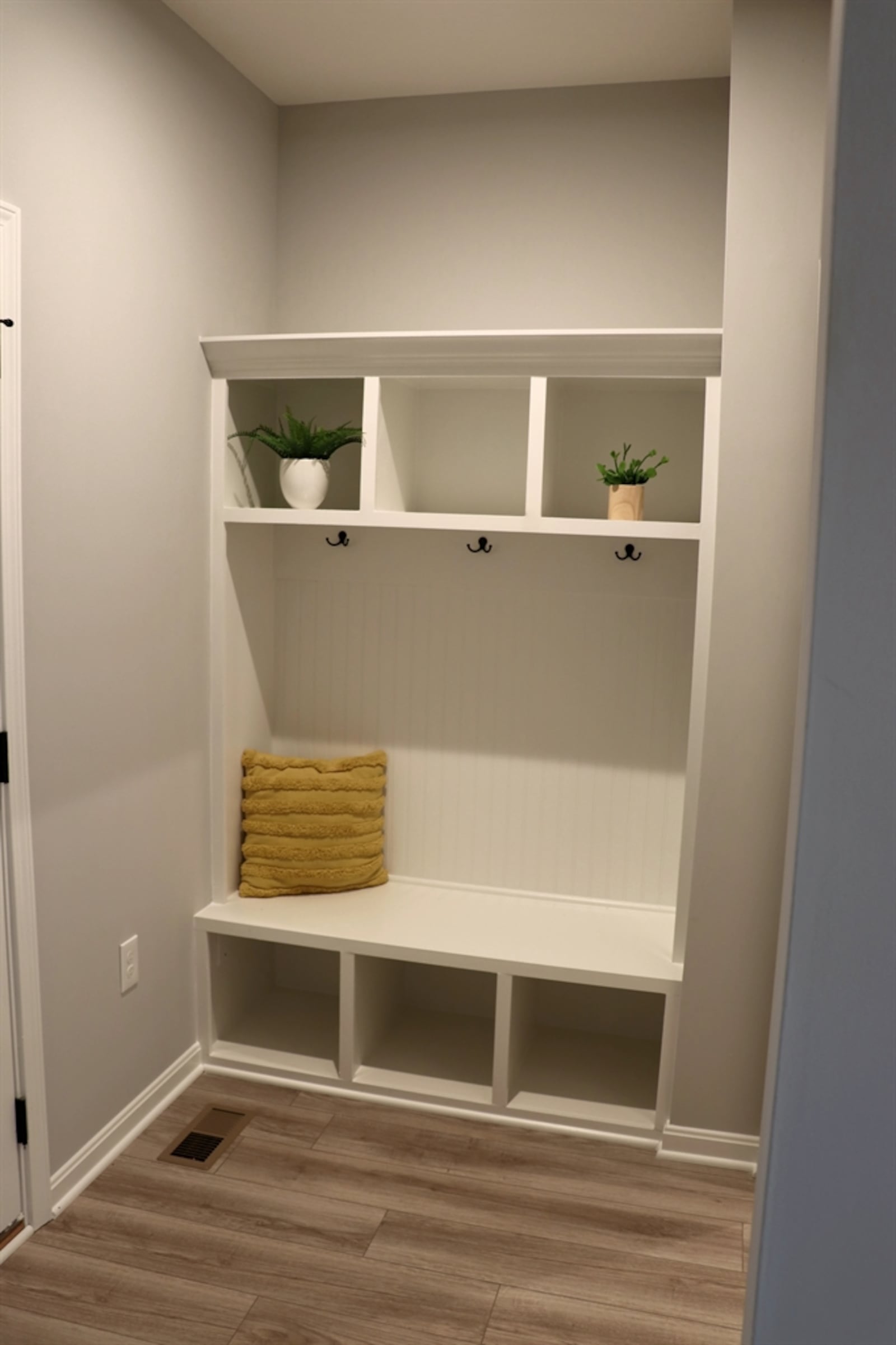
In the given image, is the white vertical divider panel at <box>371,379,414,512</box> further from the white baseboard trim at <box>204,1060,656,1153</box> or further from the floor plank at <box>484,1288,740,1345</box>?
the floor plank at <box>484,1288,740,1345</box>

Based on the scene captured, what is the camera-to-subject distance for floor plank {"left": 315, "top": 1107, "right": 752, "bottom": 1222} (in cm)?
240

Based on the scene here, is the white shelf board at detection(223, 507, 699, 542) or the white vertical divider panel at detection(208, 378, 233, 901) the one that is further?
the white vertical divider panel at detection(208, 378, 233, 901)

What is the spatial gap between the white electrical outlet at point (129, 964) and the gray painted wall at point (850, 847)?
2.32 metres

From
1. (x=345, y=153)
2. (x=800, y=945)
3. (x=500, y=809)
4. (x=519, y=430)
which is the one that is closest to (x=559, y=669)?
(x=500, y=809)

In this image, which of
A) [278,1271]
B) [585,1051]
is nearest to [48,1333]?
[278,1271]

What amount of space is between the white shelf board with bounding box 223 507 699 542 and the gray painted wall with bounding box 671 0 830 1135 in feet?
0.61

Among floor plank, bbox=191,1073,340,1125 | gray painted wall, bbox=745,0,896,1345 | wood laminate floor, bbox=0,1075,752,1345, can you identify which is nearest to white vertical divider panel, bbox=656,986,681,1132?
wood laminate floor, bbox=0,1075,752,1345

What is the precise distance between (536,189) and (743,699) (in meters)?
1.53

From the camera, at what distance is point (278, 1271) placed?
83.1 inches

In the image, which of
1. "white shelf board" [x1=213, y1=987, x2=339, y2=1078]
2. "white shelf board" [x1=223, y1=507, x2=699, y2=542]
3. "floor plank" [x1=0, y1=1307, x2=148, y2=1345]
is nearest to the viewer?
"floor plank" [x1=0, y1=1307, x2=148, y2=1345]

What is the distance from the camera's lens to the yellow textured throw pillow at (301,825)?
2.95m

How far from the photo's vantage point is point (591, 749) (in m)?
2.98

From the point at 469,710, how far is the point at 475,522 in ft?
2.19

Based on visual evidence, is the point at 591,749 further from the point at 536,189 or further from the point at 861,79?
the point at 861,79
